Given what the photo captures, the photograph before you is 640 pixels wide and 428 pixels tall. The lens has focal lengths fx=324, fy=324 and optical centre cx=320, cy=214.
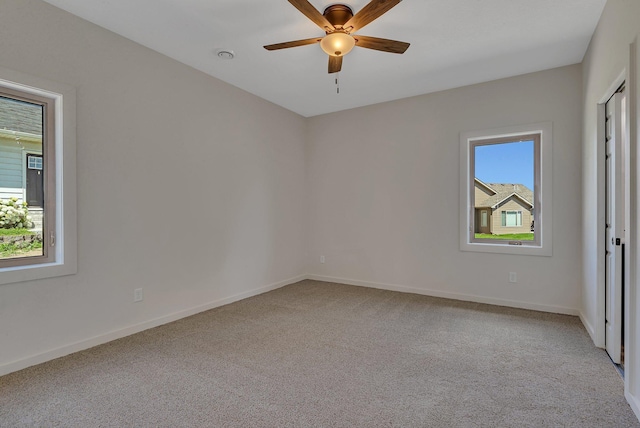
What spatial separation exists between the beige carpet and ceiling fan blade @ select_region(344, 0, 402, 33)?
2.51 metres

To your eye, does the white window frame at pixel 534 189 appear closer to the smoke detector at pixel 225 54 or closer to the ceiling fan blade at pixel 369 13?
the ceiling fan blade at pixel 369 13

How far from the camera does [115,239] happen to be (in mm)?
2934

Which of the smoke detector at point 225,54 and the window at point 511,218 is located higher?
the smoke detector at point 225,54

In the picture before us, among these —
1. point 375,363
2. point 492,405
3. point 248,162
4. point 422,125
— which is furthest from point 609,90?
point 248,162

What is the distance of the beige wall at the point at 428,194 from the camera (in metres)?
3.58

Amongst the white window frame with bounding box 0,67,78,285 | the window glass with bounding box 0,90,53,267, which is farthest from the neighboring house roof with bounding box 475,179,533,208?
the window glass with bounding box 0,90,53,267

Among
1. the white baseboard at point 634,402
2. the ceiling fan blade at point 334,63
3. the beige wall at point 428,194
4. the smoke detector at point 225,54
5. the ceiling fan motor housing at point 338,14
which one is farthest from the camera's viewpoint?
the beige wall at point 428,194

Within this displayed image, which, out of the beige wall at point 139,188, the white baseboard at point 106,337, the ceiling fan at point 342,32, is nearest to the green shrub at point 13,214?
the beige wall at point 139,188

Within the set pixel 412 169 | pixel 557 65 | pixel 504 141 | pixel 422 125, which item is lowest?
pixel 412 169

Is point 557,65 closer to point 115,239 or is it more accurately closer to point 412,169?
point 412,169

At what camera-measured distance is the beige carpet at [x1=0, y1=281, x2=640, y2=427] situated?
1837 mm

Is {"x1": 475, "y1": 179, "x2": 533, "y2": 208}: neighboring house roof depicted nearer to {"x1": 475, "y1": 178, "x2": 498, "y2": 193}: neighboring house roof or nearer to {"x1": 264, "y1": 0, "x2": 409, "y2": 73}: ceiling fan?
{"x1": 475, "y1": 178, "x2": 498, "y2": 193}: neighboring house roof

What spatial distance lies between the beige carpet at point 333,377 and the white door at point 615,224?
0.24m

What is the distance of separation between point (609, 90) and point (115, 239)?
4245mm
